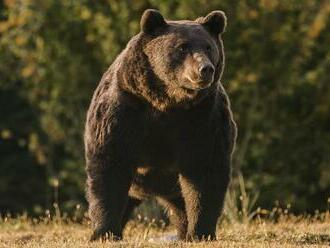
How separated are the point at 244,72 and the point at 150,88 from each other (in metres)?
13.7

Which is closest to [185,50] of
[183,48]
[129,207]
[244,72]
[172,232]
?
[183,48]

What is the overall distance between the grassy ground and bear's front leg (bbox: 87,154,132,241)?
17 centimetres

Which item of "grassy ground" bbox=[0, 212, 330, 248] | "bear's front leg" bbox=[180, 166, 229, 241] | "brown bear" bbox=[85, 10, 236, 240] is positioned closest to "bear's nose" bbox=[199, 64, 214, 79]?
"brown bear" bbox=[85, 10, 236, 240]

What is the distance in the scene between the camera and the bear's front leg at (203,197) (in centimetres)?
872

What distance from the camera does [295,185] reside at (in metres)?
23.3

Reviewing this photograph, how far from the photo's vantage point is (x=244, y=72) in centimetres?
2222

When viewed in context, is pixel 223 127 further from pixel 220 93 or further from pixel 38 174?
pixel 38 174

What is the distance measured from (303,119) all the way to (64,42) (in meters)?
5.72

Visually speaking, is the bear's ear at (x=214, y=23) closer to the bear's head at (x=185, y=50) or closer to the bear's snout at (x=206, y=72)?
the bear's head at (x=185, y=50)

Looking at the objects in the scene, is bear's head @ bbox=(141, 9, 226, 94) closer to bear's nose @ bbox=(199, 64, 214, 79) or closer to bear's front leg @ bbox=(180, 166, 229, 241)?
bear's nose @ bbox=(199, 64, 214, 79)

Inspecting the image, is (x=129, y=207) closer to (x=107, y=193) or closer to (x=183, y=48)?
(x=107, y=193)

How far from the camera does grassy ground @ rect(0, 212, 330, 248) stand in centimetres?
839

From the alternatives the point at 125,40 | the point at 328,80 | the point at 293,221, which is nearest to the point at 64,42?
the point at 125,40

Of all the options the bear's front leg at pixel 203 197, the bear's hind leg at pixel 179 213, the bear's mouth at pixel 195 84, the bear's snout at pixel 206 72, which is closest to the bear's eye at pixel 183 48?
the bear's mouth at pixel 195 84
